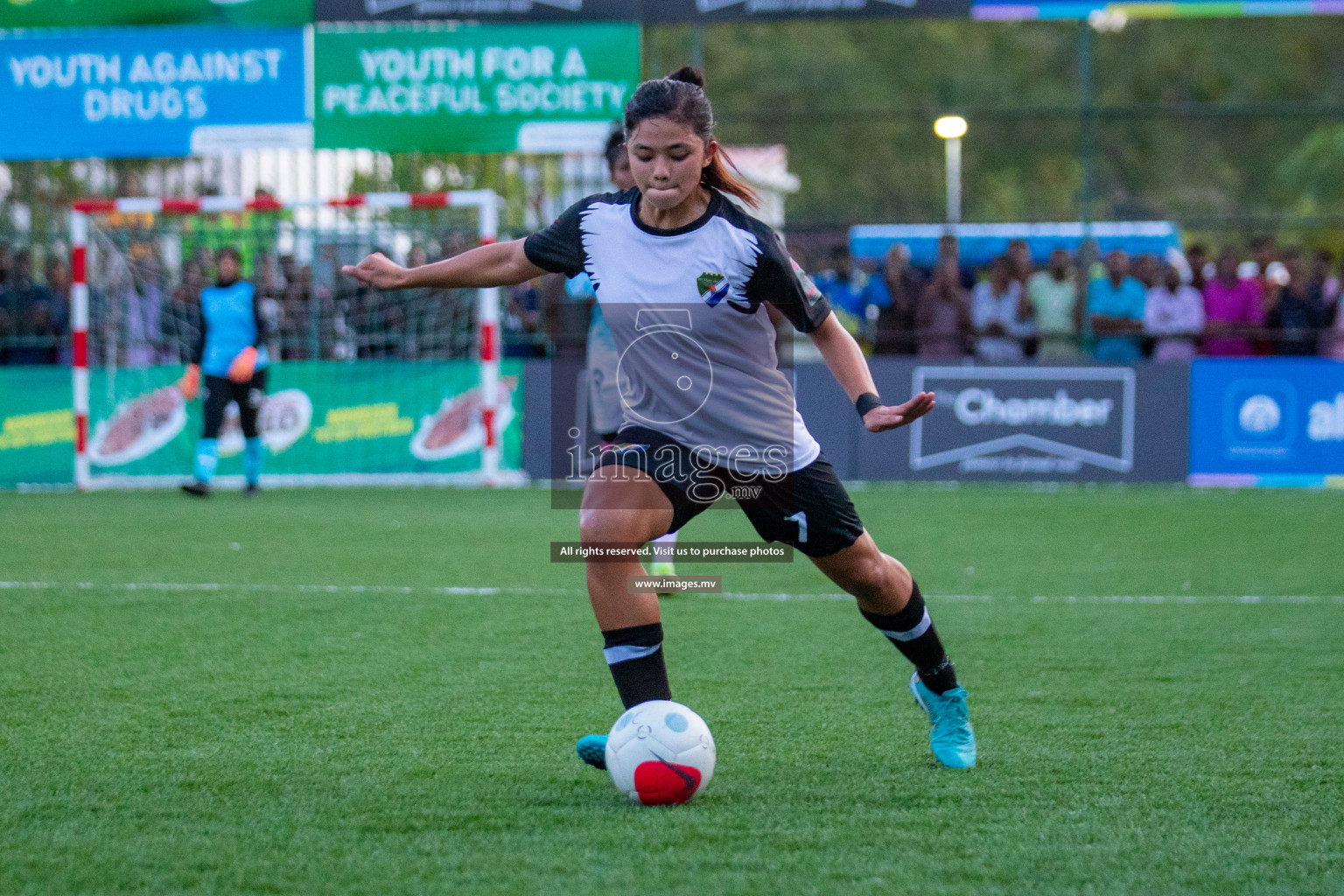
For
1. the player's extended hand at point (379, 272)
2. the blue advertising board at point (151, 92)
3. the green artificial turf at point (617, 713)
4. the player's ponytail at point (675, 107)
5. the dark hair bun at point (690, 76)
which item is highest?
the blue advertising board at point (151, 92)

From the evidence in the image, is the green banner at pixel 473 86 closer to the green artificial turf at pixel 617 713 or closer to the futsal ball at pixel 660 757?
the green artificial turf at pixel 617 713

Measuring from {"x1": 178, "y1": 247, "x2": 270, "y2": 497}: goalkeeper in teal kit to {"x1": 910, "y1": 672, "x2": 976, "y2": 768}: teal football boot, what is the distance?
900cm

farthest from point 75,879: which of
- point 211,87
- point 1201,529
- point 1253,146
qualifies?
point 1253,146

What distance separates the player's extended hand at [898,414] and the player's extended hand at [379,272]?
1.28 metres

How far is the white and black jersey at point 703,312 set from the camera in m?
3.80

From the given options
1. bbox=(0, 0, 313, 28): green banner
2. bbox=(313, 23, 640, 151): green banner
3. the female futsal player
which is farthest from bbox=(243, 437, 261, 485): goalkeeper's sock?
the female futsal player

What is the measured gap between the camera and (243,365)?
476 inches

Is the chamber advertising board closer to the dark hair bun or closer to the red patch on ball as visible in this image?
the dark hair bun

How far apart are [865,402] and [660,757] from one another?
992 millimetres

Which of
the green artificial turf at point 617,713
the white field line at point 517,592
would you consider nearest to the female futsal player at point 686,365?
the green artificial turf at point 617,713

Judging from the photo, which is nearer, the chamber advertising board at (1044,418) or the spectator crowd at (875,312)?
the chamber advertising board at (1044,418)

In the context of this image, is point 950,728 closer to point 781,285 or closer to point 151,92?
point 781,285

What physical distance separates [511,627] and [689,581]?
134 centimetres

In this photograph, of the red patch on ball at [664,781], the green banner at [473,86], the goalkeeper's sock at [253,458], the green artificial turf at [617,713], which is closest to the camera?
the green artificial turf at [617,713]
